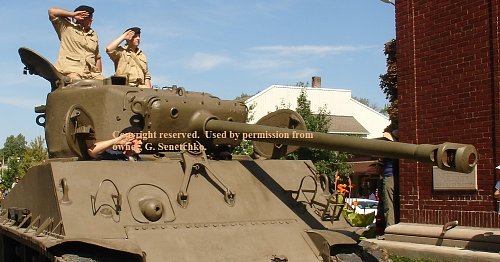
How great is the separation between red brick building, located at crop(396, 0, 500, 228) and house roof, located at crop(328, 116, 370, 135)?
36.7 m

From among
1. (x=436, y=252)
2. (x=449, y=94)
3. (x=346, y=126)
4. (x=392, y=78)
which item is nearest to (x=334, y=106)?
(x=346, y=126)

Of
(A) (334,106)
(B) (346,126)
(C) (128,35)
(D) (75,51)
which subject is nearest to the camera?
(D) (75,51)

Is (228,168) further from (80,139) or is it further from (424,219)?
(424,219)

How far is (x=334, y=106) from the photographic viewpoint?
53.8 meters

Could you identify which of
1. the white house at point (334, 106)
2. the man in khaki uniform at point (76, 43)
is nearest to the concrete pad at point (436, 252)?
the man in khaki uniform at point (76, 43)

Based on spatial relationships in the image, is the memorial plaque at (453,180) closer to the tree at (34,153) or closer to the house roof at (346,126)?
the tree at (34,153)

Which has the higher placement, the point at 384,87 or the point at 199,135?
the point at 384,87

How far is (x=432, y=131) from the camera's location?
10742 millimetres

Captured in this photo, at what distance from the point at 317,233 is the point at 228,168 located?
126 centimetres

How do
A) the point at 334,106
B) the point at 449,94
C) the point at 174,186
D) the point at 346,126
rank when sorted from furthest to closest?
the point at 334,106 < the point at 346,126 < the point at 449,94 < the point at 174,186

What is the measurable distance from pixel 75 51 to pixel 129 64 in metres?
0.73

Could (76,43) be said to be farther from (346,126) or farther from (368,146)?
(346,126)

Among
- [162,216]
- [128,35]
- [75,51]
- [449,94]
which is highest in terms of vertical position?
[128,35]

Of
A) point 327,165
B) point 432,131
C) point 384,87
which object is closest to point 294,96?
point 327,165
